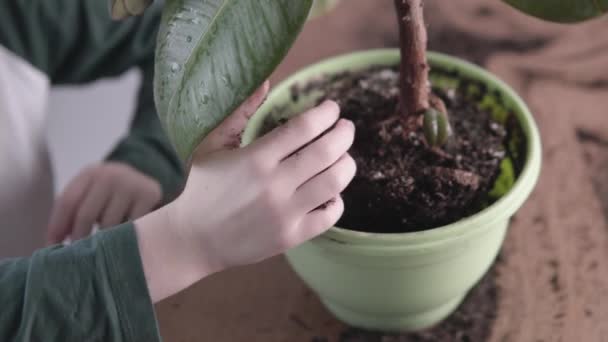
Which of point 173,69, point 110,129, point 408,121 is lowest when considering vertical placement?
point 110,129

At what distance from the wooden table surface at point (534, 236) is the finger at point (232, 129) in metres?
0.23

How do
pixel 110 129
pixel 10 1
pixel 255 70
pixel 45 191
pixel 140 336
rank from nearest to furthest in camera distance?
pixel 255 70 < pixel 140 336 < pixel 10 1 < pixel 45 191 < pixel 110 129

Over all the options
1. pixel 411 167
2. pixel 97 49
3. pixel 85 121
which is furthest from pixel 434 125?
pixel 85 121

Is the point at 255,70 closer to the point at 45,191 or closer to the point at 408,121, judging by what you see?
the point at 408,121

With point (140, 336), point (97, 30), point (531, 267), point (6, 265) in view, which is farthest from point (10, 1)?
point (531, 267)

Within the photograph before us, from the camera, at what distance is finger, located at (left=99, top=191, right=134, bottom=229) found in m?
0.83

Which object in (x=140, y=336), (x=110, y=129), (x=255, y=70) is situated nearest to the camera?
(x=255, y=70)

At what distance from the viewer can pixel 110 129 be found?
1.60 m

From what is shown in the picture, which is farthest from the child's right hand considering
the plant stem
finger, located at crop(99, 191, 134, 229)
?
finger, located at crop(99, 191, 134, 229)

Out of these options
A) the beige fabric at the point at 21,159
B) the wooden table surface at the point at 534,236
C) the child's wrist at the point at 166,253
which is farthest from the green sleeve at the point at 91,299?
the beige fabric at the point at 21,159

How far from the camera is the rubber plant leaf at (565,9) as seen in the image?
1.47 ft

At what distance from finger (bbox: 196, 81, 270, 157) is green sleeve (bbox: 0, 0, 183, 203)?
1.09ft

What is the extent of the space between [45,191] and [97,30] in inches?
9.3

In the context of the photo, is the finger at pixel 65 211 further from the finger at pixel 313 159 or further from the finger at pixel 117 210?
the finger at pixel 313 159
